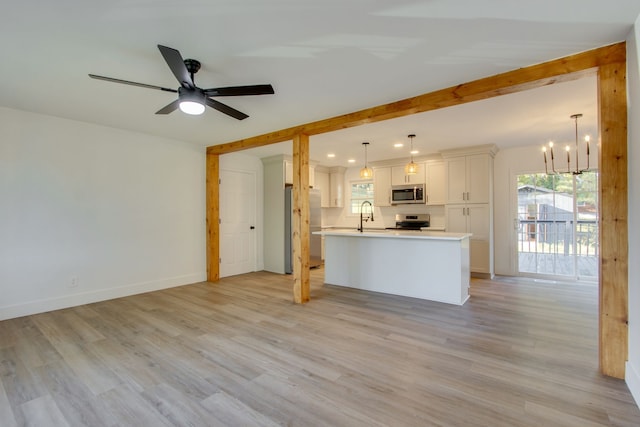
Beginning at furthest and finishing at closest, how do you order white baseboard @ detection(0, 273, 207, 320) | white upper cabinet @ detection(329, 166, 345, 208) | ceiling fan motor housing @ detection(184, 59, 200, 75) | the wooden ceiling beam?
1. white upper cabinet @ detection(329, 166, 345, 208)
2. white baseboard @ detection(0, 273, 207, 320)
3. ceiling fan motor housing @ detection(184, 59, 200, 75)
4. the wooden ceiling beam

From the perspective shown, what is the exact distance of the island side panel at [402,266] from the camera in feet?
12.6

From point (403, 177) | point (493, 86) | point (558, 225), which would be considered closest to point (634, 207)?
point (493, 86)

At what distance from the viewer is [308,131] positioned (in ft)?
13.0

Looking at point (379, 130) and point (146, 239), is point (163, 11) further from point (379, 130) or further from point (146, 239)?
point (146, 239)

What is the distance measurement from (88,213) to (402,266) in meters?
4.39

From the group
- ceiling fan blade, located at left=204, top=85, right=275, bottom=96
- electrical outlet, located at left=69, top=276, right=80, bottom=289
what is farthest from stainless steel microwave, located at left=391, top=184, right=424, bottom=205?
electrical outlet, located at left=69, top=276, right=80, bottom=289

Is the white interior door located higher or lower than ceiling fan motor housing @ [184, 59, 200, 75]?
lower

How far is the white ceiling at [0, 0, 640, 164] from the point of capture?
5.91 ft

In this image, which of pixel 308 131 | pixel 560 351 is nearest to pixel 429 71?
pixel 308 131

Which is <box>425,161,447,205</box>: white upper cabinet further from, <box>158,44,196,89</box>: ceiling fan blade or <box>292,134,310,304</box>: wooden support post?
<box>158,44,196,89</box>: ceiling fan blade

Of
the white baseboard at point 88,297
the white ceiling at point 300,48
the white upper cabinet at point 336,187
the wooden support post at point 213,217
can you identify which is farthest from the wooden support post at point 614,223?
the white upper cabinet at point 336,187

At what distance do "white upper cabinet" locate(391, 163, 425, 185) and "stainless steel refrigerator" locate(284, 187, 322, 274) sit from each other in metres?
1.76

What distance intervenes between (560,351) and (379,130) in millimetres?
3278

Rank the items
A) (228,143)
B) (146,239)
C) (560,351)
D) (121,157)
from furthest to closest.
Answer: (228,143) → (146,239) → (121,157) → (560,351)
